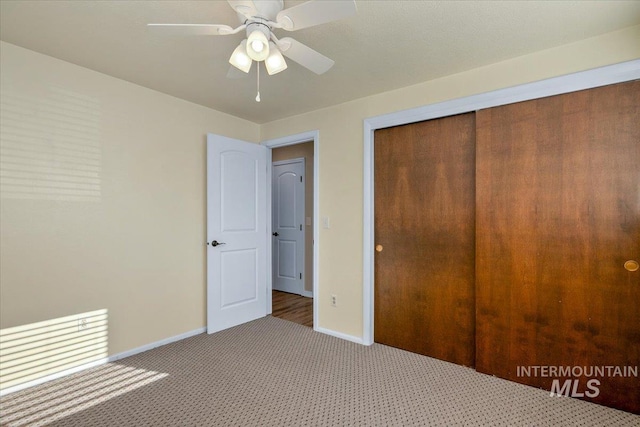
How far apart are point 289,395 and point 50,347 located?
1786mm

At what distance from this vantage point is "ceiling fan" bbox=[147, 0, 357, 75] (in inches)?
52.9

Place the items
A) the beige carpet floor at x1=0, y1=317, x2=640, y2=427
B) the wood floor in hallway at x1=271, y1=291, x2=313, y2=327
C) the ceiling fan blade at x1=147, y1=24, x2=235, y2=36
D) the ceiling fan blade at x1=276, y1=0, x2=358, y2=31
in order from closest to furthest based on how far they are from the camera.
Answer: the ceiling fan blade at x1=276, y1=0, x2=358, y2=31, the ceiling fan blade at x1=147, y1=24, x2=235, y2=36, the beige carpet floor at x1=0, y1=317, x2=640, y2=427, the wood floor in hallway at x1=271, y1=291, x2=313, y2=327

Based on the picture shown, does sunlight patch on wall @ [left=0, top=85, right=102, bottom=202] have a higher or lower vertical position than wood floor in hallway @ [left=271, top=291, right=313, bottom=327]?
higher

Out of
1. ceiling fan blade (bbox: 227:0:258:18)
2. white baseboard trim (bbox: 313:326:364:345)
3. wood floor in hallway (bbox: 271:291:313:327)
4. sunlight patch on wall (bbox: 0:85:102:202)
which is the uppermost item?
ceiling fan blade (bbox: 227:0:258:18)

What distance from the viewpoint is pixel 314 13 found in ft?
4.50

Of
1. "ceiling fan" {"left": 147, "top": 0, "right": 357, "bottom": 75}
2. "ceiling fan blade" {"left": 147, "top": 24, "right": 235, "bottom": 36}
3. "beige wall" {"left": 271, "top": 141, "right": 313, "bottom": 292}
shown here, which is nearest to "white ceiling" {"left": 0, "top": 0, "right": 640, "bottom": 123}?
"ceiling fan blade" {"left": 147, "top": 24, "right": 235, "bottom": 36}

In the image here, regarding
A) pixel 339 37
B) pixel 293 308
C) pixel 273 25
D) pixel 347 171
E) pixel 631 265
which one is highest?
pixel 339 37

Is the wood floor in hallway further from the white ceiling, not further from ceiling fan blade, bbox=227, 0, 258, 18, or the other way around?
ceiling fan blade, bbox=227, 0, 258, 18

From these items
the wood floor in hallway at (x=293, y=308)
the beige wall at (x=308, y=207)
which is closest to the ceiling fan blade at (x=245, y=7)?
the wood floor in hallway at (x=293, y=308)

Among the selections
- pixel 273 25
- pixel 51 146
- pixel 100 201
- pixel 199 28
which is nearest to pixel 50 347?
pixel 100 201

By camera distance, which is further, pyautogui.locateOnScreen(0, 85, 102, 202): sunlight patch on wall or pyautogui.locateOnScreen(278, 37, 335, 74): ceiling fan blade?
pyautogui.locateOnScreen(0, 85, 102, 202): sunlight patch on wall

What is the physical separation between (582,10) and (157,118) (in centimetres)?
319

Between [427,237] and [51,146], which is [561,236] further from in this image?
[51,146]

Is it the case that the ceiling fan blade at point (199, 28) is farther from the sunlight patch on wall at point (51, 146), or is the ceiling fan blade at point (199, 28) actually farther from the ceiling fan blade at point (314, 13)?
the sunlight patch on wall at point (51, 146)
